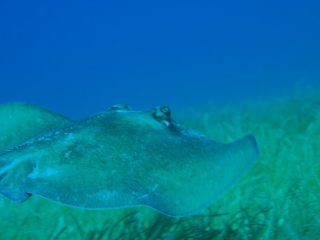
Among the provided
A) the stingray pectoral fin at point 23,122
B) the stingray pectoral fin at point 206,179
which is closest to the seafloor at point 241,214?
the stingray pectoral fin at point 206,179

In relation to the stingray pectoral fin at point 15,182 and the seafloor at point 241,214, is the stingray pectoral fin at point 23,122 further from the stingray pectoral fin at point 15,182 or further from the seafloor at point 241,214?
the stingray pectoral fin at point 15,182

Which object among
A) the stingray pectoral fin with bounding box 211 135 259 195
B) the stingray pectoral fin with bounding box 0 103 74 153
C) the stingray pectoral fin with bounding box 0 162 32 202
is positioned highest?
the stingray pectoral fin with bounding box 0 103 74 153

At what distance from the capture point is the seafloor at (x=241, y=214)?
107 inches

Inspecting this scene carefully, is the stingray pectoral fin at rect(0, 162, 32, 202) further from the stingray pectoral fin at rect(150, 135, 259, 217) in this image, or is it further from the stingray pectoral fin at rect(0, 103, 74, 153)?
the stingray pectoral fin at rect(0, 103, 74, 153)

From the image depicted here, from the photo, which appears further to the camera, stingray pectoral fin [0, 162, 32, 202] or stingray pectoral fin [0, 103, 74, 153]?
stingray pectoral fin [0, 103, 74, 153]

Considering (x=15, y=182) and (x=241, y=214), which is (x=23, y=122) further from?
(x=241, y=214)

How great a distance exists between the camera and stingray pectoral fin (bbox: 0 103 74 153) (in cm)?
322

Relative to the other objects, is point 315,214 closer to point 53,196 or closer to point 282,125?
point 53,196

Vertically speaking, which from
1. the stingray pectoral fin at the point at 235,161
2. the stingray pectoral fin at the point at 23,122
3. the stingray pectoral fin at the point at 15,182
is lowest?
the stingray pectoral fin at the point at 15,182

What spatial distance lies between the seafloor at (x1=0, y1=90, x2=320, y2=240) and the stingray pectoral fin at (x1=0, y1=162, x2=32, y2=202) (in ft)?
3.25

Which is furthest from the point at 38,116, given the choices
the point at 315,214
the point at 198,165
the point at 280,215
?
the point at 315,214

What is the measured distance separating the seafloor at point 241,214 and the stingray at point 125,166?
2.34ft

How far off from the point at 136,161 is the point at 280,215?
5.39 ft

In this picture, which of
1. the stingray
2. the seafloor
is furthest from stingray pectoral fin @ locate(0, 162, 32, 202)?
the seafloor
